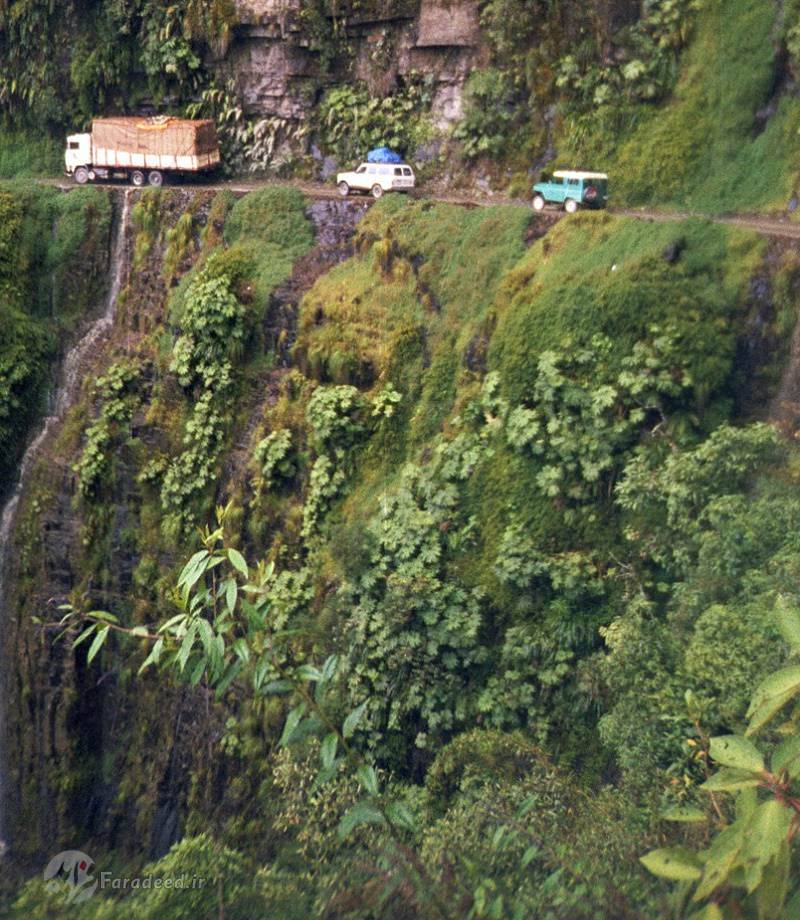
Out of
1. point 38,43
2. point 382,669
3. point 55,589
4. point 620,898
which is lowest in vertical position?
point 55,589

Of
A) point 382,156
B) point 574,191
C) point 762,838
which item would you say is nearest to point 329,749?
point 762,838

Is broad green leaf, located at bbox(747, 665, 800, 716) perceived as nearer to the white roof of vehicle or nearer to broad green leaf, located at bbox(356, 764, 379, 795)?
broad green leaf, located at bbox(356, 764, 379, 795)

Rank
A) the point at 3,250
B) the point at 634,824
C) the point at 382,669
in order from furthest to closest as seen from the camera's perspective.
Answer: the point at 3,250 < the point at 382,669 < the point at 634,824

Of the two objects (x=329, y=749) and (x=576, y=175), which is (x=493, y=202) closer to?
(x=576, y=175)

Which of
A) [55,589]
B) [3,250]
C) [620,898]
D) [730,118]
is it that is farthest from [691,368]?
[3,250]

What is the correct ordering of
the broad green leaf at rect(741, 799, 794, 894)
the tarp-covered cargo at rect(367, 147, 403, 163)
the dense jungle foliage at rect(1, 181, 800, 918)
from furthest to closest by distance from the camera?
the tarp-covered cargo at rect(367, 147, 403, 163)
the dense jungle foliage at rect(1, 181, 800, 918)
the broad green leaf at rect(741, 799, 794, 894)

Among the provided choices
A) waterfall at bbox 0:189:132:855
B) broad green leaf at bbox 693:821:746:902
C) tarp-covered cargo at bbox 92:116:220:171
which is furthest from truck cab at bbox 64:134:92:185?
broad green leaf at bbox 693:821:746:902

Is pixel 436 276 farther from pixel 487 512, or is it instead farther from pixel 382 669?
pixel 382 669
